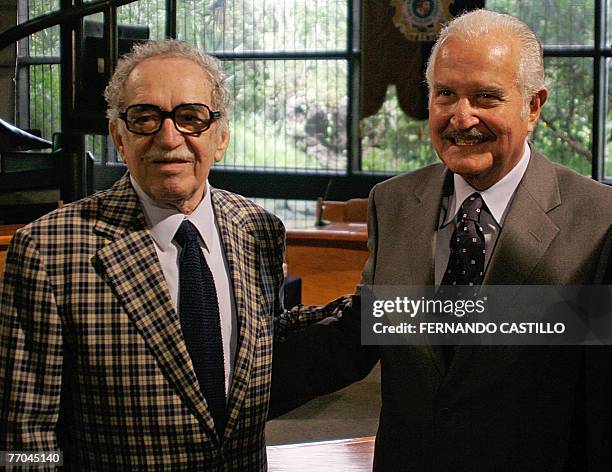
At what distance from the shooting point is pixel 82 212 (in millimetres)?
1641

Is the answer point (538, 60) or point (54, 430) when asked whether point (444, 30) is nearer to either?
point (538, 60)

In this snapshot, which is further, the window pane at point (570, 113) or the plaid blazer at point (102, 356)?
the window pane at point (570, 113)

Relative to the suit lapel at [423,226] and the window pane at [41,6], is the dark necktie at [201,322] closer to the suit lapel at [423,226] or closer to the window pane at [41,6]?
the suit lapel at [423,226]

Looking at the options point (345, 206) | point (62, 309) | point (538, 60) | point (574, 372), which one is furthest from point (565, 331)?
point (345, 206)

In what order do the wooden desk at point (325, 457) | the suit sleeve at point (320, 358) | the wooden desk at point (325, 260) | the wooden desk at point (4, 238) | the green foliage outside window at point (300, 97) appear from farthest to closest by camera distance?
the green foliage outside window at point (300, 97), the wooden desk at point (325, 260), the wooden desk at point (4, 238), the wooden desk at point (325, 457), the suit sleeve at point (320, 358)

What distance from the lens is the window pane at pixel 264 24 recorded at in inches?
363

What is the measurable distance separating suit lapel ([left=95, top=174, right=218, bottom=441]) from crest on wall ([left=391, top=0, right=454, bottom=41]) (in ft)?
24.6

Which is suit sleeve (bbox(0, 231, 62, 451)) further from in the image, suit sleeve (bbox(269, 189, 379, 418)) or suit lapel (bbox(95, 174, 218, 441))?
suit sleeve (bbox(269, 189, 379, 418))

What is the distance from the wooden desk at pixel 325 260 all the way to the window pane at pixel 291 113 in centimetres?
372

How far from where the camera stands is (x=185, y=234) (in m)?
1.67

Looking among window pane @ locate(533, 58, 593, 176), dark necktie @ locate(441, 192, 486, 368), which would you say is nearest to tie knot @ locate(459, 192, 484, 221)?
dark necktie @ locate(441, 192, 486, 368)

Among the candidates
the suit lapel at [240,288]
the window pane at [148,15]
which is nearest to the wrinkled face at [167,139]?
the suit lapel at [240,288]

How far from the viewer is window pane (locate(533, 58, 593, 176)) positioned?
860cm

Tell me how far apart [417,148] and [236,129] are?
182cm
